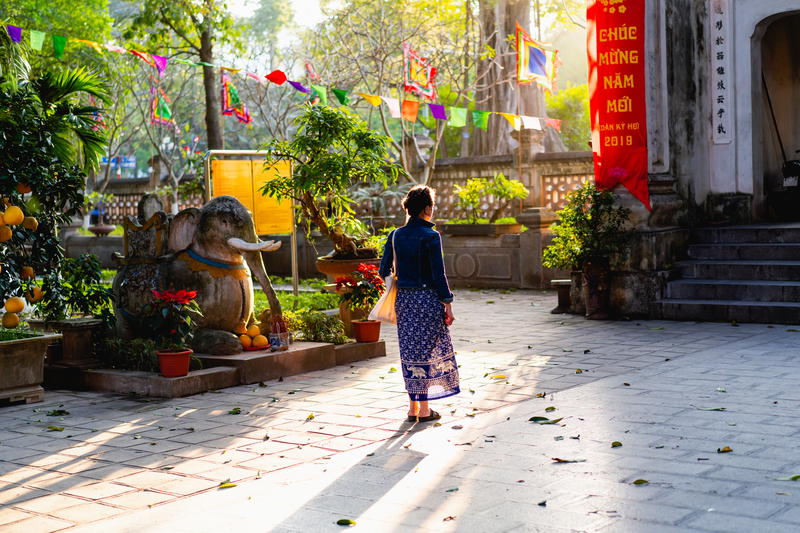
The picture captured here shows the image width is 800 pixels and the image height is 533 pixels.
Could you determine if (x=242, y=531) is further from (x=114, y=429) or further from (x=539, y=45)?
(x=539, y=45)

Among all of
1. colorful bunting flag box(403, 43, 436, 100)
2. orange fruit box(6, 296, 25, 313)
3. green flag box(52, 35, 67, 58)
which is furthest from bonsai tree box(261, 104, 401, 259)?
colorful bunting flag box(403, 43, 436, 100)

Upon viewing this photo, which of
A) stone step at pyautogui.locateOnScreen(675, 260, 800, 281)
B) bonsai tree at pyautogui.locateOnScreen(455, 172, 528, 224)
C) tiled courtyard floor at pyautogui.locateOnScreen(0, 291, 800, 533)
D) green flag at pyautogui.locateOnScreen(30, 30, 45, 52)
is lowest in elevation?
tiled courtyard floor at pyautogui.locateOnScreen(0, 291, 800, 533)

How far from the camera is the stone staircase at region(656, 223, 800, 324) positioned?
36.9ft

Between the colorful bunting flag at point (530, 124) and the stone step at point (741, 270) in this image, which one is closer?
the stone step at point (741, 270)

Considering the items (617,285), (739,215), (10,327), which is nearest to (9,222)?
(10,327)

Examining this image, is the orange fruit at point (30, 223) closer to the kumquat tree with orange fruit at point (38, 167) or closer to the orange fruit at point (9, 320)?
the kumquat tree with orange fruit at point (38, 167)

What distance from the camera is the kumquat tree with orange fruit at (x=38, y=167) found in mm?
7512

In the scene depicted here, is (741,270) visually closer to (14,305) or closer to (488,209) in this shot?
(488,209)

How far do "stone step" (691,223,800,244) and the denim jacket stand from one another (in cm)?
745

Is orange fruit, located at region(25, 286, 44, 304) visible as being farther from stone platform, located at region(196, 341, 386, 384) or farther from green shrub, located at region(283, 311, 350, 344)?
green shrub, located at region(283, 311, 350, 344)

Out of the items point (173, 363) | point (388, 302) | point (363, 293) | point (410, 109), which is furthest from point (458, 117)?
point (388, 302)

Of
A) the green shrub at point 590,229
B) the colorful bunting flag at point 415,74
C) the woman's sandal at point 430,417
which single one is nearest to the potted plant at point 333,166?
the green shrub at point 590,229

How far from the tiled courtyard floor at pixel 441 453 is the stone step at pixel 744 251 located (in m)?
3.50

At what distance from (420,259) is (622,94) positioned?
671cm
